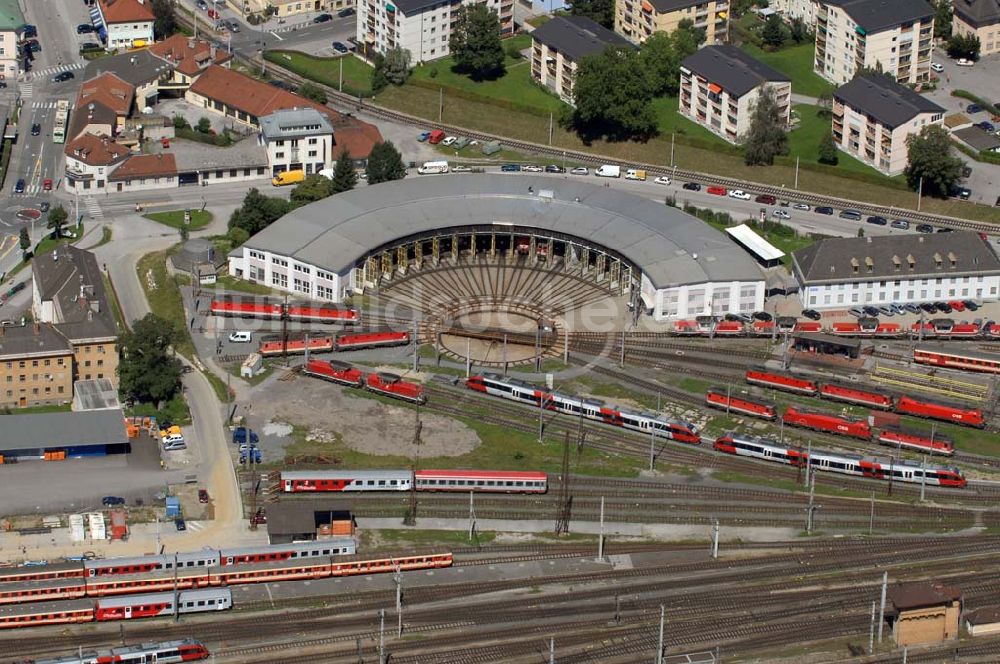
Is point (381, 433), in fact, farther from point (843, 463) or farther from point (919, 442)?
point (919, 442)

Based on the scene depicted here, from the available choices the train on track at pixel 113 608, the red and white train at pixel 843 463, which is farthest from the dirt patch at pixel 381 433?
the train on track at pixel 113 608

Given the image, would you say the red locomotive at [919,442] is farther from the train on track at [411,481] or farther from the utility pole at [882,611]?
the train on track at [411,481]

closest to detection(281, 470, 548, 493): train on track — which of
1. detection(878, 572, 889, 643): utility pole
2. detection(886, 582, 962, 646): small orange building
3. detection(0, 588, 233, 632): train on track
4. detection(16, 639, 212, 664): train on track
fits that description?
detection(0, 588, 233, 632): train on track

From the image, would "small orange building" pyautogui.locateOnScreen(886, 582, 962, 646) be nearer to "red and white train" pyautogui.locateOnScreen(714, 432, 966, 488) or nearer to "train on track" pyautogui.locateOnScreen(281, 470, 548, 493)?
"red and white train" pyautogui.locateOnScreen(714, 432, 966, 488)

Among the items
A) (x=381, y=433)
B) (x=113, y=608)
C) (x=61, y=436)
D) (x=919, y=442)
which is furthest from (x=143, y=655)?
(x=919, y=442)

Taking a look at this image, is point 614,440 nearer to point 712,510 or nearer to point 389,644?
point 712,510

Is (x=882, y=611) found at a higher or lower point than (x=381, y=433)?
lower
